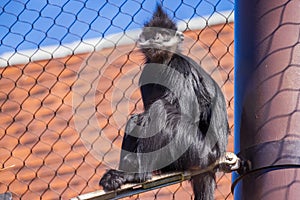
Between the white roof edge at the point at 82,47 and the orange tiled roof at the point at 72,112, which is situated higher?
the white roof edge at the point at 82,47

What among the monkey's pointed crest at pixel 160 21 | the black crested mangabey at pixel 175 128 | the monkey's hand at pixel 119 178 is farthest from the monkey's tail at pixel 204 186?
the monkey's pointed crest at pixel 160 21

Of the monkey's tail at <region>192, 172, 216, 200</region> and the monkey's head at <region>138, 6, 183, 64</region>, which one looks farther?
the monkey's head at <region>138, 6, 183, 64</region>

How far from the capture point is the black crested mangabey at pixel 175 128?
2.64m

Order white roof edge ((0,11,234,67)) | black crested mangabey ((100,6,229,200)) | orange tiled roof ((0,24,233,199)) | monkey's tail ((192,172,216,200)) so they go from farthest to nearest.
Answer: white roof edge ((0,11,234,67))
orange tiled roof ((0,24,233,199))
monkey's tail ((192,172,216,200))
black crested mangabey ((100,6,229,200))

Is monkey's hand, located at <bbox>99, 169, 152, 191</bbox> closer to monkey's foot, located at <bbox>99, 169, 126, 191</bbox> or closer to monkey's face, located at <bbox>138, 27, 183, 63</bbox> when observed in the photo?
monkey's foot, located at <bbox>99, 169, 126, 191</bbox>

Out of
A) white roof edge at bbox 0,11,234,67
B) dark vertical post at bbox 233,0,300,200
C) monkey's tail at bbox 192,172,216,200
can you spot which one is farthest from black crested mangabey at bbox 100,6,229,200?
white roof edge at bbox 0,11,234,67

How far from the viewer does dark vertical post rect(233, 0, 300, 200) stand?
5.85 ft

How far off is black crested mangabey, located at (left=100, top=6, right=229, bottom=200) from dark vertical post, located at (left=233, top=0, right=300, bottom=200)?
0.68 m

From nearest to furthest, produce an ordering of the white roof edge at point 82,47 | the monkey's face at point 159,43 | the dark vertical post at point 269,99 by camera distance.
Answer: the dark vertical post at point 269,99
the monkey's face at point 159,43
the white roof edge at point 82,47

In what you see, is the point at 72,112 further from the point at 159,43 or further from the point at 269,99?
the point at 269,99

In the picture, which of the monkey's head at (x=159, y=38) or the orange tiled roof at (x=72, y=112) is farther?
the orange tiled roof at (x=72, y=112)

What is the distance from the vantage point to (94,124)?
11.0 feet

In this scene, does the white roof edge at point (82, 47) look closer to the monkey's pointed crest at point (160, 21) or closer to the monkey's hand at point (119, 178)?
the monkey's pointed crest at point (160, 21)

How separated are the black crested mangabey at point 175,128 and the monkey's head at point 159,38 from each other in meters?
0.02
